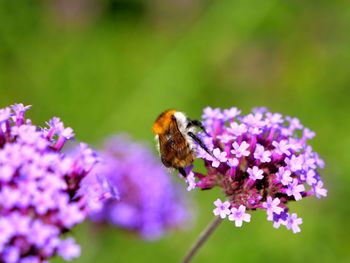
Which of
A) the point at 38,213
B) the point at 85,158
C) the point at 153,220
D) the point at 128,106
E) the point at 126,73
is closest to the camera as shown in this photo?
the point at 38,213

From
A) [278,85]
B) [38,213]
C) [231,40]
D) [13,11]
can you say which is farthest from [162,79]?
[38,213]

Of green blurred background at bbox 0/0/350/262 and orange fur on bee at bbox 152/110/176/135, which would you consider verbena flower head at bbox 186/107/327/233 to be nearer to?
orange fur on bee at bbox 152/110/176/135

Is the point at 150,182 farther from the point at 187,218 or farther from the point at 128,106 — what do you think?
the point at 128,106

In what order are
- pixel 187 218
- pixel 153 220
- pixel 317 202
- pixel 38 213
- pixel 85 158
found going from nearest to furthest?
1. pixel 38 213
2. pixel 85 158
3. pixel 153 220
4. pixel 187 218
5. pixel 317 202

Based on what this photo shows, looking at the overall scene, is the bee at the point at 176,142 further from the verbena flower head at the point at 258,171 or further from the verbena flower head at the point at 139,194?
the verbena flower head at the point at 139,194

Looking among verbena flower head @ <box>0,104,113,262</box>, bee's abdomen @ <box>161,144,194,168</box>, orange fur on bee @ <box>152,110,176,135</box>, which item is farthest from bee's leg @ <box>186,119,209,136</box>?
verbena flower head @ <box>0,104,113,262</box>

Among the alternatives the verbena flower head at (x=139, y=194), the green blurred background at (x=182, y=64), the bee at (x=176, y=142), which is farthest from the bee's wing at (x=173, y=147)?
the green blurred background at (x=182, y=64)

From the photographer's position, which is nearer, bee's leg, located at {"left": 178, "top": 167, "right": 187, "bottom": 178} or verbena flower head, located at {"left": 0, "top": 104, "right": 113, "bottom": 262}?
verbena flower head, located at {"left": 0, "top": 104, "right": 113, "bottom": 262}
